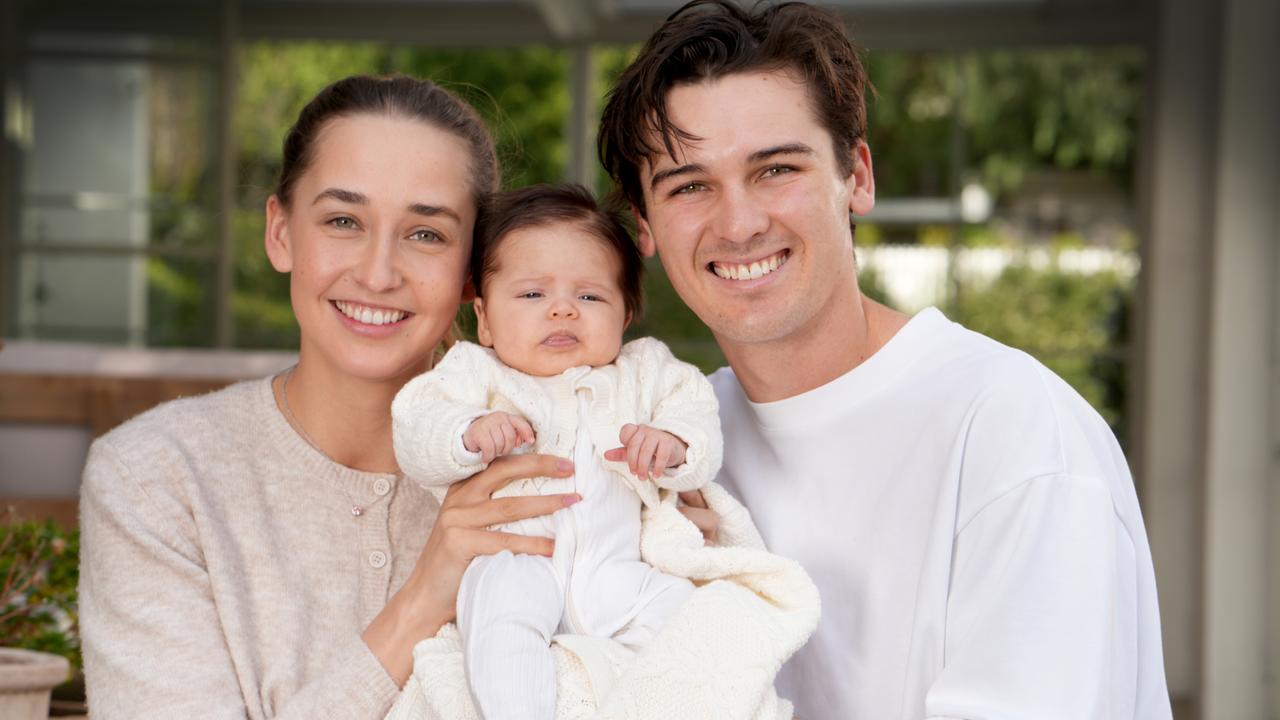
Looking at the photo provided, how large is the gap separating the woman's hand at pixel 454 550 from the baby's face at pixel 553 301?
203 millimetres

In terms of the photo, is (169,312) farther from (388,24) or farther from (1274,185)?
(1274,185)

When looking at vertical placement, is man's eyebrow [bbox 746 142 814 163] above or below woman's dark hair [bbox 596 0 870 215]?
below

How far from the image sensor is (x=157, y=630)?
2029mm

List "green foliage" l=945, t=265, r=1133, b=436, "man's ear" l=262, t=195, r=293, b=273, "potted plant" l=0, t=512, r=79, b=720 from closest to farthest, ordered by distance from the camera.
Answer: "man's ear" l=262, t=195, r=293, b=273 → "potted plant" l=0, t=512, r=79, b=720 → "green foliage" l=945, t=265, r=1133, b=436

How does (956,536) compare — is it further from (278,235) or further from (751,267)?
(278,235)

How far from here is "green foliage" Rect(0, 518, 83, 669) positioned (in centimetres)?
259

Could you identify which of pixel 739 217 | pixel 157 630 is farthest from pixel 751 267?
pixel 157 630

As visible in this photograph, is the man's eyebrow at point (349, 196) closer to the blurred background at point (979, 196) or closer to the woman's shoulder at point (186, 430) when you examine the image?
the woman's shoulder at point (186, 430)

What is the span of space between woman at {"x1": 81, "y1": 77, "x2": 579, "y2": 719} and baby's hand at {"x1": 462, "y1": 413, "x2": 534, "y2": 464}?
6 centimetres

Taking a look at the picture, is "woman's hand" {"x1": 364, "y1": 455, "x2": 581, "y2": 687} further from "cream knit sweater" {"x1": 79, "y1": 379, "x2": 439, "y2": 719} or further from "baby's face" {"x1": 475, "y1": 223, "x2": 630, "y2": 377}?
"baby's face" {"x1": 475, "y1": 223, "x2": 630, "y2": 377}

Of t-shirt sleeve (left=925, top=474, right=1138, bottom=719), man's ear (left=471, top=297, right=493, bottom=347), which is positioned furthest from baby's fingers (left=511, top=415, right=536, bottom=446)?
t-shirt sleeve (left=925, top=474, right=1138, bottom=719)

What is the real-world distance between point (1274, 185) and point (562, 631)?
496 centimetres

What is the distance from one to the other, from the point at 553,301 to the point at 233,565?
67 cm

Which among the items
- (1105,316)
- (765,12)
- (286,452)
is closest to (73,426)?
(286,452)
